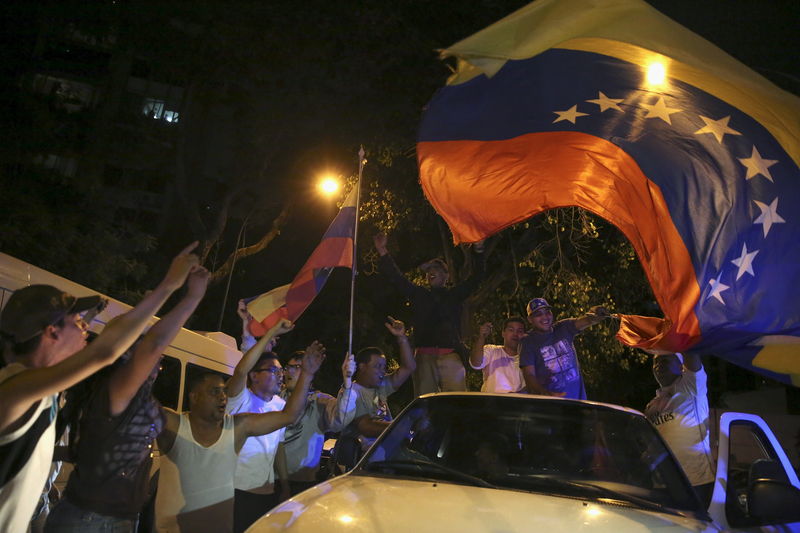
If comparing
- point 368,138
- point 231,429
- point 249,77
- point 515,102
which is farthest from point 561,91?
point 249,77

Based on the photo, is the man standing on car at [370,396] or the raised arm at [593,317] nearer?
the man standing on car at [370,396]

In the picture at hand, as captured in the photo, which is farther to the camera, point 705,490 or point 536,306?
point 536,306

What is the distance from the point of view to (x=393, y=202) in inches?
635

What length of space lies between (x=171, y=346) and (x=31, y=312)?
6810 millimetres

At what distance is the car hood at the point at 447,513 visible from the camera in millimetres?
3154

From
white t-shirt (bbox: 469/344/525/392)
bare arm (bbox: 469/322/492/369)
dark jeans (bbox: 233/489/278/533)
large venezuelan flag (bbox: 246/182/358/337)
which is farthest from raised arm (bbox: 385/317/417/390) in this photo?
dark jeans (bbox: 233/489/278/533)

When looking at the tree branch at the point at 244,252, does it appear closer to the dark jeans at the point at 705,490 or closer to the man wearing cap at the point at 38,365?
the dark jeans at the point at 705,490

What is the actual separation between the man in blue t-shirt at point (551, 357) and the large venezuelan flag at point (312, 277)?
2021mm

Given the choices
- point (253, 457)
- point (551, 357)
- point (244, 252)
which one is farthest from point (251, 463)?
point (244, 252)

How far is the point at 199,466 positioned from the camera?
4406 millimetres

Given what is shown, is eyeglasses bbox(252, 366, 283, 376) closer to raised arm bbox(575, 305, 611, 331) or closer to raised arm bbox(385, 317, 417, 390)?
raised arm bbox(385, 317, 417, 390)

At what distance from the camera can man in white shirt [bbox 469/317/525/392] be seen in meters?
7.95

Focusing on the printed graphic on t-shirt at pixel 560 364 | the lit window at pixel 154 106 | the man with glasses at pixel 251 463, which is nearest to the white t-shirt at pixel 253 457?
the man with glasses at pixel 251 463

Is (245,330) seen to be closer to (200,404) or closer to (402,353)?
(402,353)
